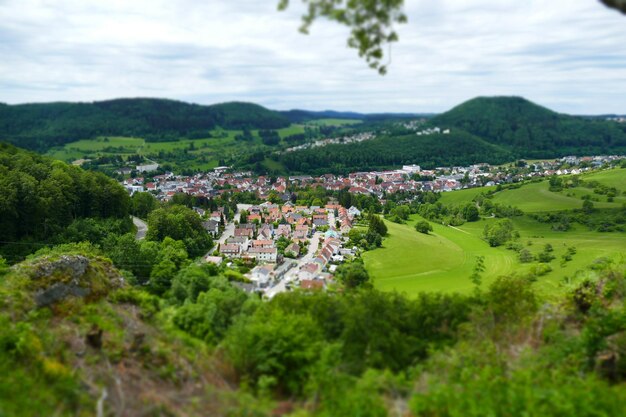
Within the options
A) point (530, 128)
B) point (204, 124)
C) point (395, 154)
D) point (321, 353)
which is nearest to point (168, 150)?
point (204, 124)

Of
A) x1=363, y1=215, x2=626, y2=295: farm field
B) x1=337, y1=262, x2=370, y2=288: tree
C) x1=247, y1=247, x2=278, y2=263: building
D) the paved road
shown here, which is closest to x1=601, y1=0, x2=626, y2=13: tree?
x1=363, y1=215, x2=626, y2=295: farm field

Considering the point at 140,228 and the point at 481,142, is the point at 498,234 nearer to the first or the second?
the point at 140,228

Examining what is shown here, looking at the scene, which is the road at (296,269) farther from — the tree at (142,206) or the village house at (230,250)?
the tree at (142,206)

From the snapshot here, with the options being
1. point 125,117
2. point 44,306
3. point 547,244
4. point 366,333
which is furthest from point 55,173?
point 125,117

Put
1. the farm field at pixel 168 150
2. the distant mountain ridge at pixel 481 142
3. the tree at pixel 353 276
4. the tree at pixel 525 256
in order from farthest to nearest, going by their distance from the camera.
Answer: the distant mountain ridge at pixel 481 142, the farm field at pixel 168 150, the tree at pixel 525 256, the tree at pixel 353 276

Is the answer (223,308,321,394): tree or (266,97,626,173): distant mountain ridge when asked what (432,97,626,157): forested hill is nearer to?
(266,97,626,173): distant mountain ridge

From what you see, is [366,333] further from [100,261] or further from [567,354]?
[100,261]

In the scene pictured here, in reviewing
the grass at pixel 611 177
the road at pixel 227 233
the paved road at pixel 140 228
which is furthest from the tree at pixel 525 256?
the grass at pixel 611 177
